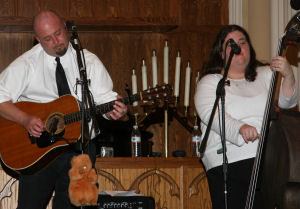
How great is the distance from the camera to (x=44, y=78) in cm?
337

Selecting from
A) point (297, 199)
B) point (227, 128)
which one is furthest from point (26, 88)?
point (297, 199)

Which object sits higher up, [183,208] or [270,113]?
[270,113]

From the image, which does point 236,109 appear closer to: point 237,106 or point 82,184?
point 237,106

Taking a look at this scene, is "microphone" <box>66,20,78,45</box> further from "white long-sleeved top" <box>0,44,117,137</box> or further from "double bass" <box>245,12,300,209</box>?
"double bass" <box>245,12,300,209</box>

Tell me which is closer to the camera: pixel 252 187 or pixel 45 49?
pixel 252 187

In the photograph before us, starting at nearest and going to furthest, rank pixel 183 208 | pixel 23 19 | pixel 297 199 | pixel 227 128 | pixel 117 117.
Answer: pixel 297 199, pixel 227 128, pixel 117 117, pixel 183 208, pixel 23 19

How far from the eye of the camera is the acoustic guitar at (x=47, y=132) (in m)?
3.15

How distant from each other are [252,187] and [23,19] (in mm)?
2974

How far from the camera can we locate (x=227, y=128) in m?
2.88

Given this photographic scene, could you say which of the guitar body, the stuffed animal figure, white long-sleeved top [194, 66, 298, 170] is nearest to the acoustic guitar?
Result: the guitar body

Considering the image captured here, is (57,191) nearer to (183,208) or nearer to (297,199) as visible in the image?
(183,208)

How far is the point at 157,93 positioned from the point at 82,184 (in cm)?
88

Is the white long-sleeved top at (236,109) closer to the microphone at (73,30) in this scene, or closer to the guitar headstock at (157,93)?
the guitar headstock at (157,93)

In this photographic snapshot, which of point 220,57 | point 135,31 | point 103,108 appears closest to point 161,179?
point 103,108
